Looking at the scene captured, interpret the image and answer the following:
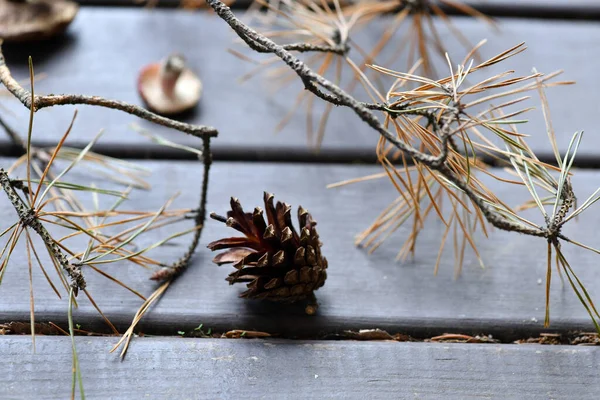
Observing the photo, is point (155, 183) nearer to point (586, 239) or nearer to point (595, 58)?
point (586, 239)

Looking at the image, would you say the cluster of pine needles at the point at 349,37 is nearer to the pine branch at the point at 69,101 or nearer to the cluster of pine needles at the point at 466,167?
the cluster of pine needles at the point at 466,167

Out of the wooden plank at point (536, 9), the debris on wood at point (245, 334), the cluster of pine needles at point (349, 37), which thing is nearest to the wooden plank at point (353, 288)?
the debris on wood at point (245, 334)

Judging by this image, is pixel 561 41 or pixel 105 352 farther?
pixel 561 41

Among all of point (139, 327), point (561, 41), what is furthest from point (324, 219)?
point (561, 41)

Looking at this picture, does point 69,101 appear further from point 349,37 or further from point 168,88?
point 349,37

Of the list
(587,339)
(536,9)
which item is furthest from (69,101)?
(536,9)

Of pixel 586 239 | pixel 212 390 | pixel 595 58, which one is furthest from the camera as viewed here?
pixel 595 58
